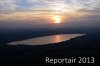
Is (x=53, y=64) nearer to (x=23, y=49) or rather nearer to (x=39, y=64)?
(x=39, y=64)

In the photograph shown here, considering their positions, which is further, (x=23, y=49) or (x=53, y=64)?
(x=23, y=49)

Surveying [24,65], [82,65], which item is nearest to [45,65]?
[24,65]

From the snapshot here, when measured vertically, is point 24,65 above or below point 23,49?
above

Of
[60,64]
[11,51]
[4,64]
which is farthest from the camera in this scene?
[11,51]

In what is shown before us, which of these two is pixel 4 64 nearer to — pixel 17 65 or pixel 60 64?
pixel 17 65

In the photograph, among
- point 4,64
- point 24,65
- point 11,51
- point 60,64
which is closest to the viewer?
point 60,64

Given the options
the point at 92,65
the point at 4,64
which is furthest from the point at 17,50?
the point at 92,65

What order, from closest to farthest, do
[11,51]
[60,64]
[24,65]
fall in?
[60,64]
[24,65]
[11,51]

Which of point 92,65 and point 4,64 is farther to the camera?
point 4,64

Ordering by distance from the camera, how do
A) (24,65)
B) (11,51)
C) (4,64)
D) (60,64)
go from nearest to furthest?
(60,64), (24,65), (4,64), (11,51)
